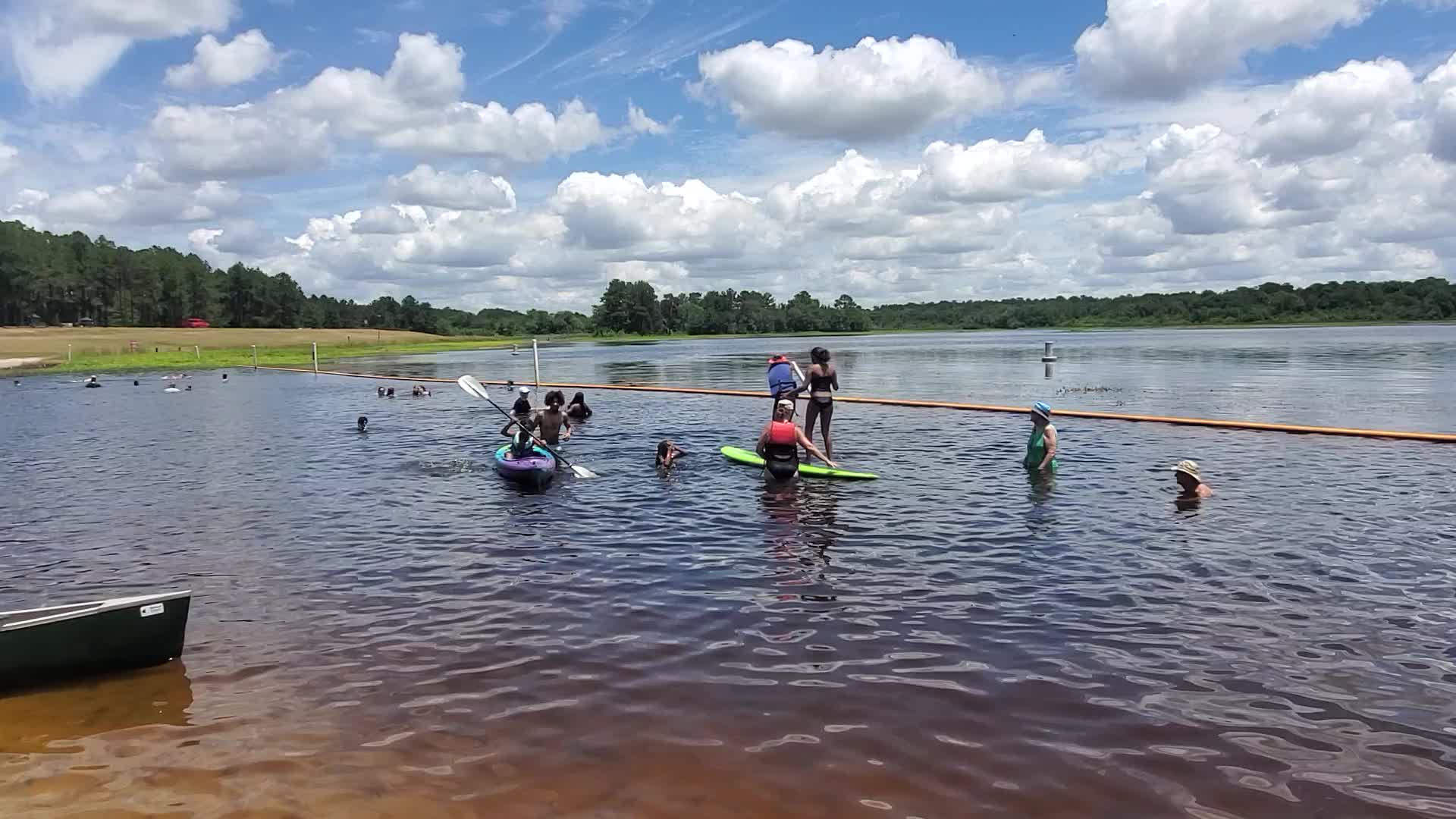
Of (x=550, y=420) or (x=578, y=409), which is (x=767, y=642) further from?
(x=578, y=409)

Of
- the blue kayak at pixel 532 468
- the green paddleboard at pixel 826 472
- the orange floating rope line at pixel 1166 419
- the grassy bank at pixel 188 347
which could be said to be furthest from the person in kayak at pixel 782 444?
the grassy bank at pixel 188 347

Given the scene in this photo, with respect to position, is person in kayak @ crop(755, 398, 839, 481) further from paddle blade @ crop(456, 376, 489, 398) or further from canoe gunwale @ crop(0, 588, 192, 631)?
canoe gunwale @ crop(0, 588, 192, 631)

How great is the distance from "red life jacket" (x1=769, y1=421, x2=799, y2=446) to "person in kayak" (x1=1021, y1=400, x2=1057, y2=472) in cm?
459

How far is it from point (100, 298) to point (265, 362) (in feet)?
307

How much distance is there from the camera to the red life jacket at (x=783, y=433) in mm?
16453

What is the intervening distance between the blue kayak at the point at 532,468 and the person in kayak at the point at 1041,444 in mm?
9365

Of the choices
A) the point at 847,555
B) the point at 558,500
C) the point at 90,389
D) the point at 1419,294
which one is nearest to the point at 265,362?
the point at 90,389

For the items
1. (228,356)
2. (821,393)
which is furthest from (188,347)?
(821,393)

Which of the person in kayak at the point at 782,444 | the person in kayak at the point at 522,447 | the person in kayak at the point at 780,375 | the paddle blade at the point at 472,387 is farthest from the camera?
the paddle blade at the point at 472,387

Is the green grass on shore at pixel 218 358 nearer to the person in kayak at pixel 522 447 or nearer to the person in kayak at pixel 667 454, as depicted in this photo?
the person in kayak at pixel 522 447

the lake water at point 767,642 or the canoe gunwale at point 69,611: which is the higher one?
the canoe gunwale at point 69,611

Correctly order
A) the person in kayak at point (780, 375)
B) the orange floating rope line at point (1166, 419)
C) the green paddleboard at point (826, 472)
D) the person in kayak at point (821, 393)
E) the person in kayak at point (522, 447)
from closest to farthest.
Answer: the green paddleboard at point (826, 472), the person in kayak at point (522, 447), the person in kayak at point (821, 393), the person in kayak at point (780, 375), the orange floating rope line at point (1166, 419)

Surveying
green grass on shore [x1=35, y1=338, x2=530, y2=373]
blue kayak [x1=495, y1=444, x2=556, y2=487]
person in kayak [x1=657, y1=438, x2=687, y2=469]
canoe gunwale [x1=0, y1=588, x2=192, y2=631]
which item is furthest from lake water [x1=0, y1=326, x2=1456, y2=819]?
green grass on shore [x1=35, y1=338, x2=530, y2=373]

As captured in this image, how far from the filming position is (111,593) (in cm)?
1082
